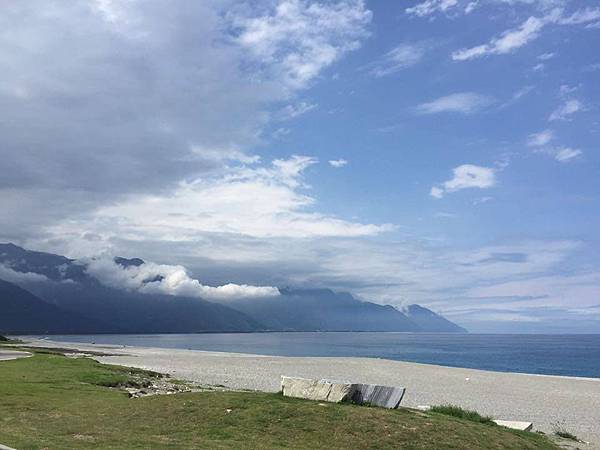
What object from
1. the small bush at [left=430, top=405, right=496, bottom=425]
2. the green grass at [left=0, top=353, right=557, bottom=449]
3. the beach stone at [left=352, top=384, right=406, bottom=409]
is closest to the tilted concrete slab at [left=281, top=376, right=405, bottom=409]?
the beach stone at [left=352, top=384, right=406, bottom=409]

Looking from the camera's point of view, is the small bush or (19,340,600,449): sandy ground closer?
the small bush

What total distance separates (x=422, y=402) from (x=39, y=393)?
86.2 feet

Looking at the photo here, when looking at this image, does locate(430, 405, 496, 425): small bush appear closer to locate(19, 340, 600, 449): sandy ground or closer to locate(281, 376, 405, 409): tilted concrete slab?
locate(281, 376, 405, 409): tilted concrete slab

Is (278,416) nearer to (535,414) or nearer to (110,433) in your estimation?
(110,433)

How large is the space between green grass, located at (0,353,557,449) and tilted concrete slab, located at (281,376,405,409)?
29.2 inches

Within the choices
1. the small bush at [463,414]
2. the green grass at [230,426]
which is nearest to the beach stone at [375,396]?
the green grass at [230,426]

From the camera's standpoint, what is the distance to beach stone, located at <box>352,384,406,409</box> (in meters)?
23.7

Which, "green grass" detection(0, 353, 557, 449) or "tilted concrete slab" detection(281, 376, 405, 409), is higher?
"tilted concrete slab" detection(281, 376, 405, 409)

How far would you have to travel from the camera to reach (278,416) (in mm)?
20859

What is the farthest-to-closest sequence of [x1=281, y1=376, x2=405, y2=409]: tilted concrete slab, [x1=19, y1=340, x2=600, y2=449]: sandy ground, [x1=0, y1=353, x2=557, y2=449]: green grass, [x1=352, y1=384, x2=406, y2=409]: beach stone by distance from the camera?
[x1=19, y1=340, x2=600, y2=449]: sandy ground < [x1=352, y1=384, x2=406, y2=409]: beach stone < [x1=281, y1=376, x2=405, y2=409]: tilted concrete slab < [x1=0, y1=353, x2=557, y2=449]: green grass

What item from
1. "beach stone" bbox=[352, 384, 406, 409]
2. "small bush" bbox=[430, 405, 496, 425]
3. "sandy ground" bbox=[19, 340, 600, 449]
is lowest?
"sandy ground" bbox=[19, 340, 600, 449]

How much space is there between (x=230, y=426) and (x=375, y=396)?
6884 millimetres

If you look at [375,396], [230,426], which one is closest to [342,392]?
[375,396]

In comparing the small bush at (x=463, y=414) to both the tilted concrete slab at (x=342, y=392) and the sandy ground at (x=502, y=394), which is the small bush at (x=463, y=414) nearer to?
the tilted concrete slab at (x=342, y=392)
